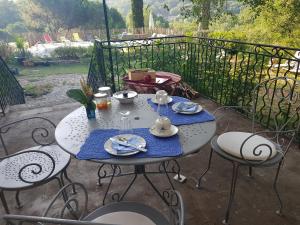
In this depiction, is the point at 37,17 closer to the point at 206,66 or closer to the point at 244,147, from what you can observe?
the point at 206,66

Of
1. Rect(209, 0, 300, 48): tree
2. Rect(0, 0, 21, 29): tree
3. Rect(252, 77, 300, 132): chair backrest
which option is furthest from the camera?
Rect(0, 0, 21, 29): tree

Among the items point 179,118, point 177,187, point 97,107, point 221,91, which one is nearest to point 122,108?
point 97,107

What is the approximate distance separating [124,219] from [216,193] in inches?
42.5

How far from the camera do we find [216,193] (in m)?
1.91

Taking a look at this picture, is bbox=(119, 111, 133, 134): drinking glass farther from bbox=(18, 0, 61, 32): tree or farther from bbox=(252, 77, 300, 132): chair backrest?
bbox=(18, 0, 61, 32): tree

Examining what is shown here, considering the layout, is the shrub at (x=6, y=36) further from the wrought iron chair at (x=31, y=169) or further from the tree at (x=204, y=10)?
the wrought iron chair at (x=31, y=169)

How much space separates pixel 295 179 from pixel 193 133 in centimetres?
130

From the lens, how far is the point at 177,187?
6.54 feet

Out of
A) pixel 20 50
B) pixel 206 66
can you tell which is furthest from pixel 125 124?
pixel 20 50

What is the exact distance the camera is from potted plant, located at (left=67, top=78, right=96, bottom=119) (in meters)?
1.52

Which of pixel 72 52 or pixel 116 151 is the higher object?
pixel 116 151

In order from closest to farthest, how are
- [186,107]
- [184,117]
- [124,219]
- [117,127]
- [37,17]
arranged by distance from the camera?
[124,219], [117,127], [184,117], [186,107], [37,17]

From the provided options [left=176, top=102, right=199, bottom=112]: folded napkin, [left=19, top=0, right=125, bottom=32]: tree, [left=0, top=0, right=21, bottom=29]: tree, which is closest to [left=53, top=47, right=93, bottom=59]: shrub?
[left=19, top=0, right=125, bottom=32]: tree

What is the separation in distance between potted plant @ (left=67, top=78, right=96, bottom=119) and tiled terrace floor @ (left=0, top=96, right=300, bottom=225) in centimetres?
79
